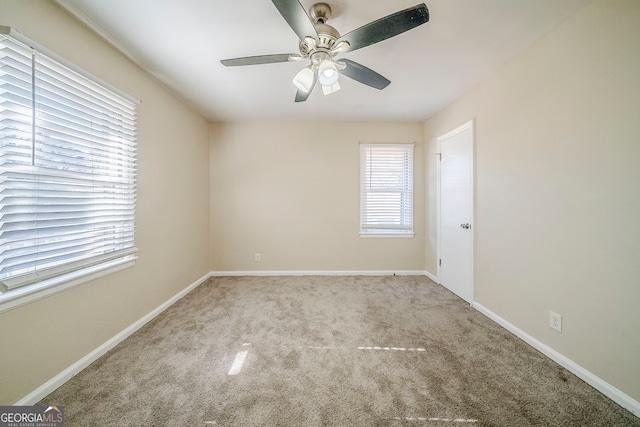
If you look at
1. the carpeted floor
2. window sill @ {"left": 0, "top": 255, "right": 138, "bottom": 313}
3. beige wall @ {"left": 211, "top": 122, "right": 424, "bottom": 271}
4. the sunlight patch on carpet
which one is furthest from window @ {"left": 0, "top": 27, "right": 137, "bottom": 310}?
beige wall @ {"left": 211, "top": 122, "right": 424, "bottom": 271}

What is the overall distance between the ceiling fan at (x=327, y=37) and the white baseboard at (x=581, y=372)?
2418mm

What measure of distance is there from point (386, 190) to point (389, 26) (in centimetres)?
263

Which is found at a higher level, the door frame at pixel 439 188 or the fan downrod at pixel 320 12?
the fan downrod at pixel 320 12

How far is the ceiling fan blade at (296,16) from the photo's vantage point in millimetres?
1164

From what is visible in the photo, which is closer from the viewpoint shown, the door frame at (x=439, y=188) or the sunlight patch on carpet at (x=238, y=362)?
the sunlight patch on carpet at (x=238, y=362)

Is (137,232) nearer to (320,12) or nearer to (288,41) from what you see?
(288,41)

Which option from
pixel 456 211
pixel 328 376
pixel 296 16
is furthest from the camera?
pixel 456 211

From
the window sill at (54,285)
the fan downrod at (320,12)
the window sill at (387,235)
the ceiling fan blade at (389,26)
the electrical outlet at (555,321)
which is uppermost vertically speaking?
the fan downrod at (320,12)

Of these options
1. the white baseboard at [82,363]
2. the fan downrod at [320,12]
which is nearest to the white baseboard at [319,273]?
the white baseboard at [82,363]

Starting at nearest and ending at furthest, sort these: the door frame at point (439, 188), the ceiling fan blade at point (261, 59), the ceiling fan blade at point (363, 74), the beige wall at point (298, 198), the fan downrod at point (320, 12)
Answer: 1. the fan downrod at point (320, 12)
2. the ceiling fan blade at point (261, 59)
3. the ceiling fan blade at point (363, 74)
4. the door frame at point (439, 188)
5. the beige wall at point (298, 198)

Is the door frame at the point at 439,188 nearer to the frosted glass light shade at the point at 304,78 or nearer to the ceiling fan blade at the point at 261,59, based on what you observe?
the frosted glass light shade at the point at 304,78

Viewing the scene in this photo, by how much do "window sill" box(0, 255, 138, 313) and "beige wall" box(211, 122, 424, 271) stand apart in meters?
1.82

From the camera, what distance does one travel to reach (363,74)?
1803mm

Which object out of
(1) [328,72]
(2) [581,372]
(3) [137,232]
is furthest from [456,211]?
(3) [137,232]
